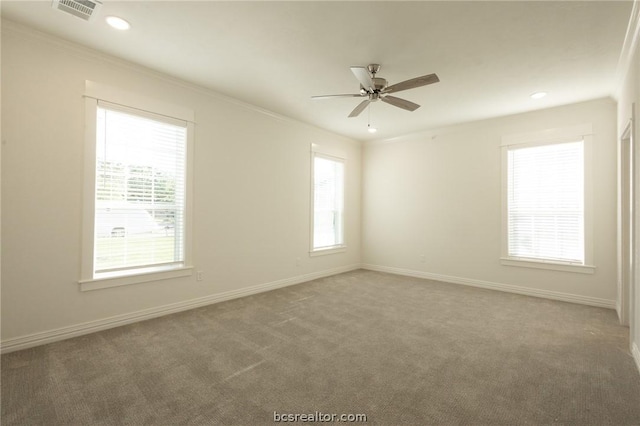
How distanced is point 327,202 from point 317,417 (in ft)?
14.7

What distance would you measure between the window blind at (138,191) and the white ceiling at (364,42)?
715 millimetres

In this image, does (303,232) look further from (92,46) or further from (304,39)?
(92,46)

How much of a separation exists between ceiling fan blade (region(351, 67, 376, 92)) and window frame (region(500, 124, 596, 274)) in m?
3.06

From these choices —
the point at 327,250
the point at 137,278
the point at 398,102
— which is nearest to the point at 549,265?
the point at 398,102

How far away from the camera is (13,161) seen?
259 centimetres

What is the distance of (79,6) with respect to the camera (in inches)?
92.8

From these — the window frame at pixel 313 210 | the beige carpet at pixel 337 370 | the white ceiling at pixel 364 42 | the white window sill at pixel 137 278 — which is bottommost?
the beige carpet at pixel 337 370

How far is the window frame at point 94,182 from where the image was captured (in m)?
2.95

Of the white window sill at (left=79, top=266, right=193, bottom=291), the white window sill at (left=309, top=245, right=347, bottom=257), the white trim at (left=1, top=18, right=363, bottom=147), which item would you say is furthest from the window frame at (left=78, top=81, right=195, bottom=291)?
the white window sill at (left=309, top=245, right=347, bottom=257)

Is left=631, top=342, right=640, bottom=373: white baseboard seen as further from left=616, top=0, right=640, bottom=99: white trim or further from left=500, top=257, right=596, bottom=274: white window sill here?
left=616, top=0, right=640, bottom=99: white trim

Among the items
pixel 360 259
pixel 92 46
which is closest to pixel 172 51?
pixel 92 46

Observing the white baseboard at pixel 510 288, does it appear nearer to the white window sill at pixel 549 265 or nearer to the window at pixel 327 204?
the white window sill at pixel 549 265

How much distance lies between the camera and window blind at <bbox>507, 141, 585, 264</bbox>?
4.21 meters

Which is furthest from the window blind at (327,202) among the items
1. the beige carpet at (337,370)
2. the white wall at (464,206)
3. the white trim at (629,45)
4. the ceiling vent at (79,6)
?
the white trim at (629,45)
